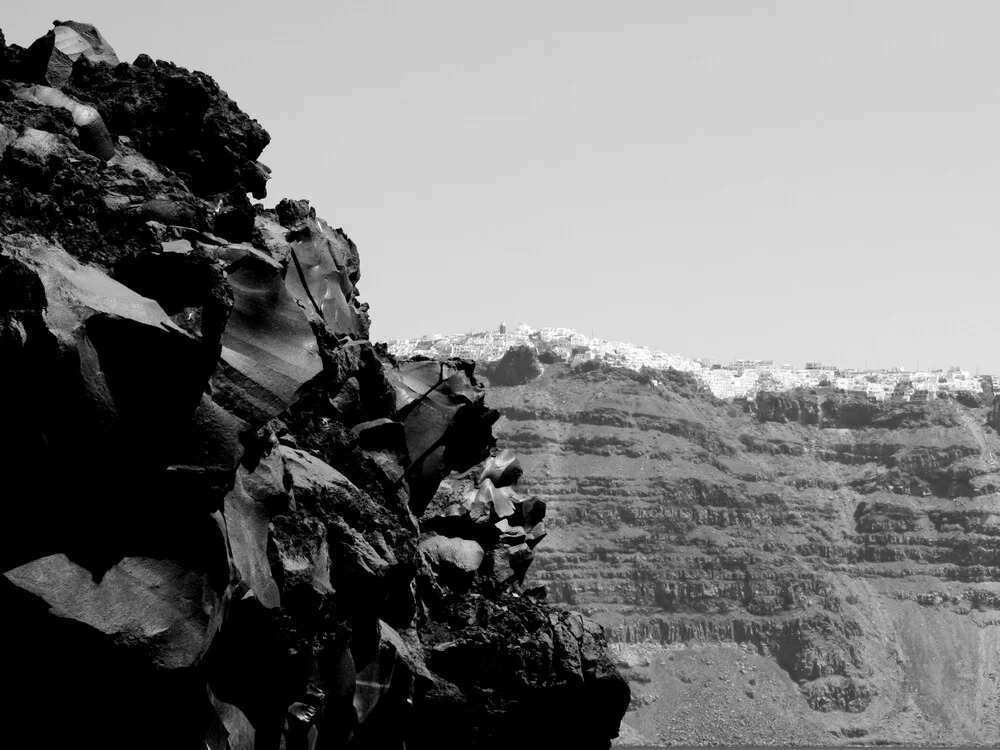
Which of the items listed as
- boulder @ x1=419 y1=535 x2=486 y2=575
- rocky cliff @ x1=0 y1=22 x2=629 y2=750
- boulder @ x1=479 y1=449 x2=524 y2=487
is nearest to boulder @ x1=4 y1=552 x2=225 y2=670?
rocky cliff @ x1=0 y1=22 x2=629 y2=750

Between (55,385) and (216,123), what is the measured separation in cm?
1521

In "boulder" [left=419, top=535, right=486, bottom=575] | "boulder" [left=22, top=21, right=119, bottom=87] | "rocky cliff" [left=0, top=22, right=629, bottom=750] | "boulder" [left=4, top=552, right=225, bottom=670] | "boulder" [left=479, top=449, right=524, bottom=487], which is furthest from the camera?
"boulder" [left=479, top=449, right=524, bottom=487]

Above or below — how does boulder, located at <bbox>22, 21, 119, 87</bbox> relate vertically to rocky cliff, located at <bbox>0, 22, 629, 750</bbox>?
above

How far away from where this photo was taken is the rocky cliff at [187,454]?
22484mm

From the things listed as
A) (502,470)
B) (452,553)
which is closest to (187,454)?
(452,553)

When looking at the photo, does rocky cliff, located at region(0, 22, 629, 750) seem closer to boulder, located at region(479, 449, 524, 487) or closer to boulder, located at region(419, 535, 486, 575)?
boulder, located at region(419, 535, 486, 575)

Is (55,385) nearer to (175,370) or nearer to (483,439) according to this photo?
(175,370)

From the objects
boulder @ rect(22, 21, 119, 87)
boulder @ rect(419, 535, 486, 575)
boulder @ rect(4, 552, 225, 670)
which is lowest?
boulder @ rect(419, 535, 486, 575)

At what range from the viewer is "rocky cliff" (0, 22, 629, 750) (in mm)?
22484

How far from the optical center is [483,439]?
45.1m

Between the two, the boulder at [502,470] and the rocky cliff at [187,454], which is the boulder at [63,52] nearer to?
the rocky cliff at [187,454]

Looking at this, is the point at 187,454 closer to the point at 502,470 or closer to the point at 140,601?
the point at 140,601

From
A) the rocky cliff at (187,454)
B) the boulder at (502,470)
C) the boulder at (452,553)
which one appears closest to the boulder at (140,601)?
the rocky cliff at (187,454)

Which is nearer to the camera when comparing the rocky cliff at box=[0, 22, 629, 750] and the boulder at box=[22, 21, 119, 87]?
the rocky cliff at box=[0, 22, 629, 750]
